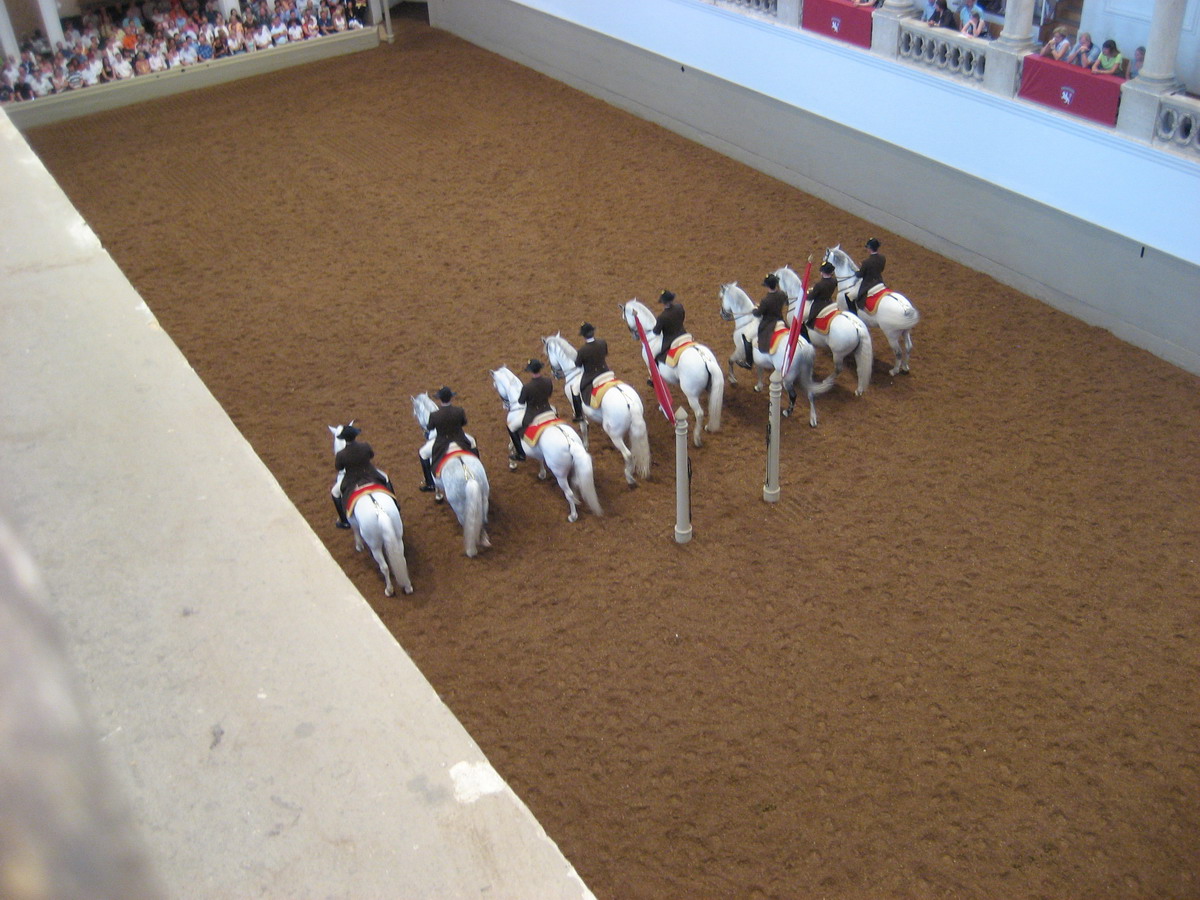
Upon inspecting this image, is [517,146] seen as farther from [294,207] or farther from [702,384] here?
[702,384]

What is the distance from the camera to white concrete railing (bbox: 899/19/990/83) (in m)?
12.0

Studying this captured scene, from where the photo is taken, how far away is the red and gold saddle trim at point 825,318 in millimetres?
10016

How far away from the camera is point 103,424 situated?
254cm

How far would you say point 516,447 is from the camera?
9406mm

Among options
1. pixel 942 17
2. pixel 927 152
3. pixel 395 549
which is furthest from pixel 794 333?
pixel 942 17

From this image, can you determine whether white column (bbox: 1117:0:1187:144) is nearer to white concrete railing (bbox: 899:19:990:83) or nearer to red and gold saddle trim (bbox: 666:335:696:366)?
white concrete railing (bbox: 899:19:990:83)

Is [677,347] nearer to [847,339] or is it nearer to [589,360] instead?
[589,360]

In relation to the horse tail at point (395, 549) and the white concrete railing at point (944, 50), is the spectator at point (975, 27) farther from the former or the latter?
the horse tail at point (395, 549)

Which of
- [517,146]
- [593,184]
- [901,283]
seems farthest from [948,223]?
[517,146]

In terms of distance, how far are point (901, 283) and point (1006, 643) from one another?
5488 mm

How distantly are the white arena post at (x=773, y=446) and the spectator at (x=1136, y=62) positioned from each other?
521 cm

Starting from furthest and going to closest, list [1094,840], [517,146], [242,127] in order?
[242,127]
[517,146]
[1094,840]

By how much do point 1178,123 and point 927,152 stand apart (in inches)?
115

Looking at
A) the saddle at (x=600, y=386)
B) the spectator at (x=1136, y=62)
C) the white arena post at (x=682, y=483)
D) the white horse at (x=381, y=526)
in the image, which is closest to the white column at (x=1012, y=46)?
the spectator at (x=1136, y=62)
